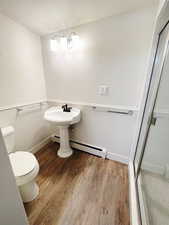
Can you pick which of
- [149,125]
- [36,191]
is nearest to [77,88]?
[149,125]

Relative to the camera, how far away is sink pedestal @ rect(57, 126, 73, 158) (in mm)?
1795

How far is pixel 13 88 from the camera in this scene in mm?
1501

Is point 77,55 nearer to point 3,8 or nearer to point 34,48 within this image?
point 34,48

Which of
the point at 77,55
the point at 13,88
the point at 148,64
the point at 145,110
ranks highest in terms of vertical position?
the point at 77,55

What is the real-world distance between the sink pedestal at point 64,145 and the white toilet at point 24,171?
0.64 meters

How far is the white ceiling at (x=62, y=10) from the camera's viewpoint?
1.07 meters

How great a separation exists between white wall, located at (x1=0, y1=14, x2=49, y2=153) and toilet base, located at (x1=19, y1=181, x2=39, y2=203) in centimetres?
70

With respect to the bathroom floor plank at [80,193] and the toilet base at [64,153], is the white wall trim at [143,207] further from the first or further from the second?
the toilet base at [64,153]

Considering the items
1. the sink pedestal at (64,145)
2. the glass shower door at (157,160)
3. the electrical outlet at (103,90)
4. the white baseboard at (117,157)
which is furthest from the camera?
the sink pedestal at (64,145)

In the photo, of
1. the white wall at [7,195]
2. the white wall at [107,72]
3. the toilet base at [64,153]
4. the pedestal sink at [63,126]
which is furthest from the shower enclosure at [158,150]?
the toilet base at [64,153]

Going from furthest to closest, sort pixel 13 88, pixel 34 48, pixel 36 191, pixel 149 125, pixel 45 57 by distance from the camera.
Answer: pixel 45 57, pixel 34 48, pixel 13 88, pixel 36 191, pixel 149 125

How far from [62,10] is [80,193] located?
7.18 feet

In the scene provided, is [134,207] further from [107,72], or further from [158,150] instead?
[107,72]

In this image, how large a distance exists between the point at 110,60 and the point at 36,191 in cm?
193
